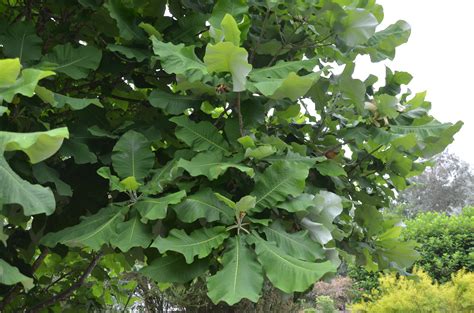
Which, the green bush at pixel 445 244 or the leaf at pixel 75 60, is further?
the green bush at pixel 445 244

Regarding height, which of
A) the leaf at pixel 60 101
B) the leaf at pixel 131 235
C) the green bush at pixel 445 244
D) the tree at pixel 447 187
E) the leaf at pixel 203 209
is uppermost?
the leaf at pixel 60 101

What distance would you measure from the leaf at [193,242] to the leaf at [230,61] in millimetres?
406

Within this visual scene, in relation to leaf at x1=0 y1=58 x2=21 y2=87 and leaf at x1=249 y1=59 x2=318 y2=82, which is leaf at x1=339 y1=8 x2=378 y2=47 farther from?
leaf at x1=0 y1=58 x2=21 y2=87

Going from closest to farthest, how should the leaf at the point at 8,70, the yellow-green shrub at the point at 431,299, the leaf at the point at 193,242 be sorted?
the leaf at the point at 8,70, the leaf at the point at 193,242, the yellow-green shrub at the point at 431,299

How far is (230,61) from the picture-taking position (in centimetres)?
146

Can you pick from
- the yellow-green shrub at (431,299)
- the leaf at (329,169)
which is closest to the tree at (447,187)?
the yellow-green shrub at (431,299)

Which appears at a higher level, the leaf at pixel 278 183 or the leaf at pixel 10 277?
the leaf at pixel 278 183

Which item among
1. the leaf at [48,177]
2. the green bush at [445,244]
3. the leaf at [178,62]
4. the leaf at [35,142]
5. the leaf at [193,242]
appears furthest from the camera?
the green bush at [445,244]

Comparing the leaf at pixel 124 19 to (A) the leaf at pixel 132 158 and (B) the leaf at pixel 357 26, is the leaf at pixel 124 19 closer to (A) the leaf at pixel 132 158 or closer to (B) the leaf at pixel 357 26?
(A) the leaf at pixel 132 158

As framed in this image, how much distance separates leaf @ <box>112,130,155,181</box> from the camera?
5.55 ft

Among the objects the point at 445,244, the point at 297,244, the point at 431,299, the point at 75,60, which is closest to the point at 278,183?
the point at 297,244

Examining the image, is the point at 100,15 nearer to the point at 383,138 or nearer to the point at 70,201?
the point at 70,201

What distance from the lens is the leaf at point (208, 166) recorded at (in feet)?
4.99

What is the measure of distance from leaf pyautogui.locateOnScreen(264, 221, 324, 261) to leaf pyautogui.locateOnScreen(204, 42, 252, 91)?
42cm
